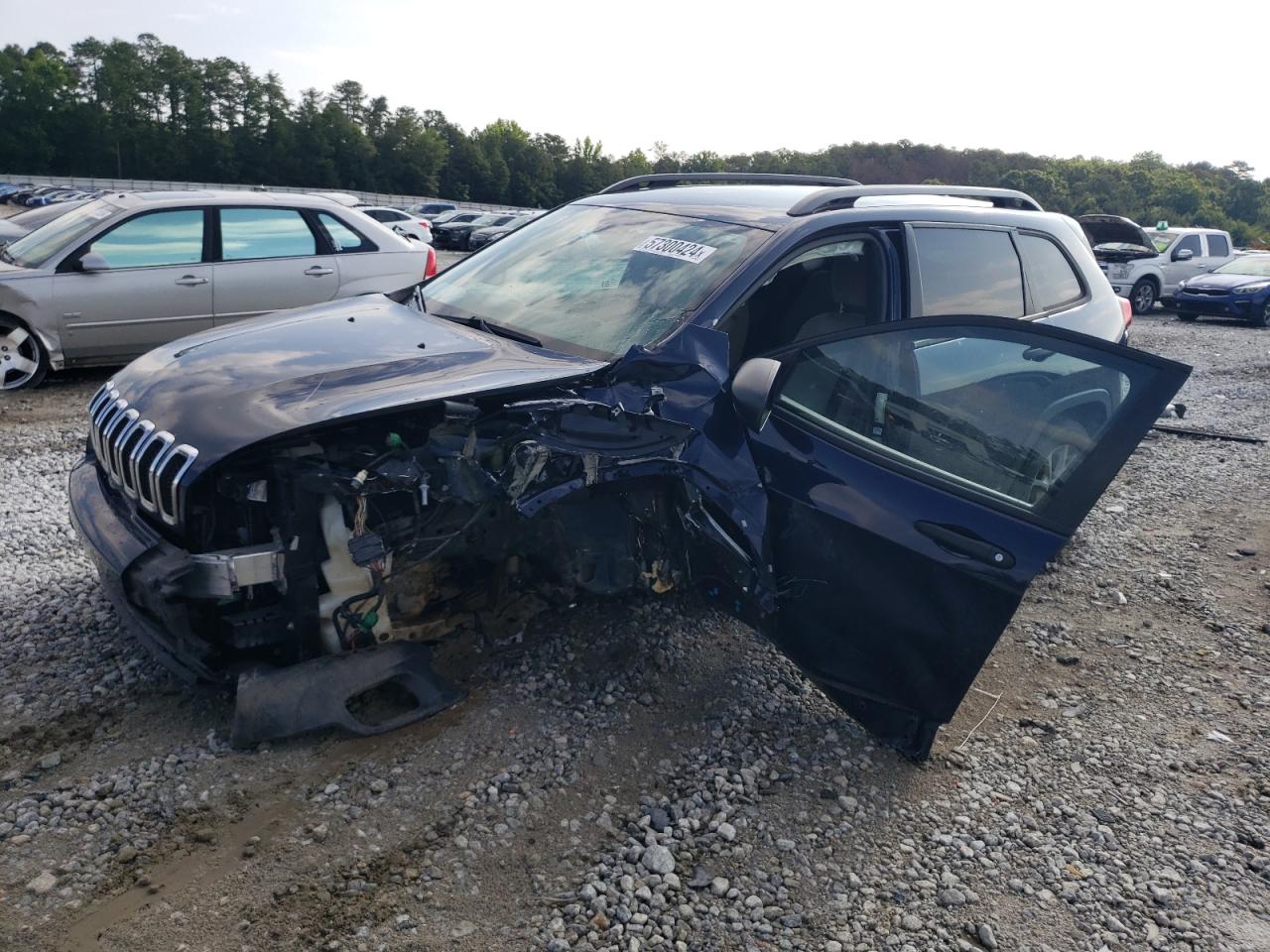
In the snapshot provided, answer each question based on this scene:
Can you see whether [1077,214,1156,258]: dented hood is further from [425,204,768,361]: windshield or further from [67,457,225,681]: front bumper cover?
[67,457,225,681]: front bumper cover

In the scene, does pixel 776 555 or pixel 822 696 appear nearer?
pixel 776 555

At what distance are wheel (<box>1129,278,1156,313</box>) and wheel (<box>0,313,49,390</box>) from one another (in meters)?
16.9

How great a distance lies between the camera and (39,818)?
260 centimetres

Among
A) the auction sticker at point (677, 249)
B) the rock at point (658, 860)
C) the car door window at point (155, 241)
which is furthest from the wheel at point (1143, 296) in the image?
the rock at point (658, 860)

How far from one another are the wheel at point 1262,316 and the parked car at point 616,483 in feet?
51.7

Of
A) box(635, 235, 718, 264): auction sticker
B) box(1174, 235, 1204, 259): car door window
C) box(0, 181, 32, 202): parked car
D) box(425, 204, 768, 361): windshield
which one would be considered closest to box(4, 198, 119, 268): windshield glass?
box(425, 204, 768, 361): windshield

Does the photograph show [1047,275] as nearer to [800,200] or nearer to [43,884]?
[800,200]

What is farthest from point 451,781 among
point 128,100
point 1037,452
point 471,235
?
point 128,100

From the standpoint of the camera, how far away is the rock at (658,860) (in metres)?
2.56

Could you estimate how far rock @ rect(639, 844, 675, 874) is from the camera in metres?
2.56

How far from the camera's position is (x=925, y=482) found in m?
2.91

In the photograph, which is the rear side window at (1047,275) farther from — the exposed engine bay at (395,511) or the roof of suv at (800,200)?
the exposed engine bay at (395,511)

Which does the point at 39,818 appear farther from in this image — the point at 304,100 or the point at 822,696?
the point at 304,100

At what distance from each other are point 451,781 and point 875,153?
87755 mm
